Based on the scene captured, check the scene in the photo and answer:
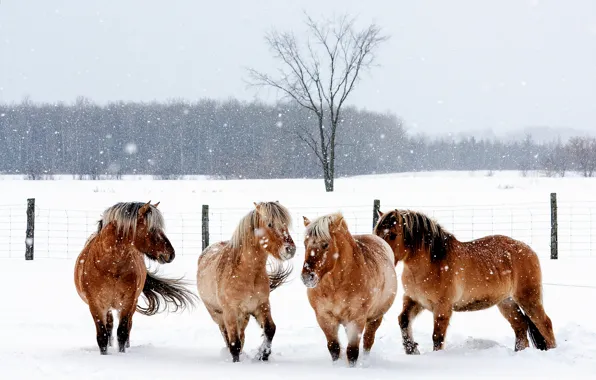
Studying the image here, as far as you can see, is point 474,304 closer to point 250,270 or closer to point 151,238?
point 250,270

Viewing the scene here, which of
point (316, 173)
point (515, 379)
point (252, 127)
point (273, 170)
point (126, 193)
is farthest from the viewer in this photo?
point (252, 127)

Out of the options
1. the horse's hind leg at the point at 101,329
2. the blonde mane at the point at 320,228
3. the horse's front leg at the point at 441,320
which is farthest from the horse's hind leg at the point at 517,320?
the horse's hind leg at the point at 101,329

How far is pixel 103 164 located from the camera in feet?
206

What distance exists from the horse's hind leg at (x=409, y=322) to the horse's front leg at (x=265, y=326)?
4.10 ft

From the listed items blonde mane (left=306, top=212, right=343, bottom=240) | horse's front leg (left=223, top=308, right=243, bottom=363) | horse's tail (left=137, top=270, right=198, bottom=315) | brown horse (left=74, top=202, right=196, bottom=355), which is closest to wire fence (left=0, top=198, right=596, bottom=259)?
horse's tail (left=137, top=270, right=198, bottom=315)

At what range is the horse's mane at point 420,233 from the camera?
531 cm

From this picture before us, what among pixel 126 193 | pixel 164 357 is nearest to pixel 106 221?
pixel 164 357

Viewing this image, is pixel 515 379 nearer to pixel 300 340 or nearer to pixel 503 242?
pixel 503 242

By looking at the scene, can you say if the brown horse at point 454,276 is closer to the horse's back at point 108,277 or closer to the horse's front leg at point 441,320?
the horse's front leg at point 441,320

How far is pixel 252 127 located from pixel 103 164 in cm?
1679

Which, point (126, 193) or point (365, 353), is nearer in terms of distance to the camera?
point (365, 353)

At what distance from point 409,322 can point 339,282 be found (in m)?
1.19

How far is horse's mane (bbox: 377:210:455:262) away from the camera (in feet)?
17.4

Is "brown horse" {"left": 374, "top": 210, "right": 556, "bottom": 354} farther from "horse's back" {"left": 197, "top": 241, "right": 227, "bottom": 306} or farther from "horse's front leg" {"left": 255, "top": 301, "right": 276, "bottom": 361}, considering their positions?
"horse's back" {"left": 197, "top": 241, "right": 227, "bottom": 306}
